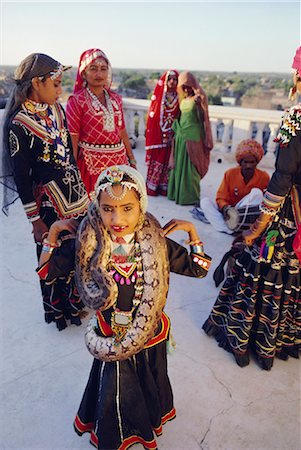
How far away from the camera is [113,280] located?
1.71 m

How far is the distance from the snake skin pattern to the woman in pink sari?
5.87 ft

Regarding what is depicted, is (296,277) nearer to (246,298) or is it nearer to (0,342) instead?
(246,298)

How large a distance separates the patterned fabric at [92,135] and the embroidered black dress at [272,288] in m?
1.47

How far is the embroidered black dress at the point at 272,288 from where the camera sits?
7.30 feet

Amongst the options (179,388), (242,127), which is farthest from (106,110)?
(242,127)

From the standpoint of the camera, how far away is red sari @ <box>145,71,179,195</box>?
5.29 m

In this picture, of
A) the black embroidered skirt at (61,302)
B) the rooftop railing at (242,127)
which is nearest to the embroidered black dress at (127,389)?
the black embroidered skirt at (61,302)

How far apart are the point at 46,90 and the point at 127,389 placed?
6.00 ft

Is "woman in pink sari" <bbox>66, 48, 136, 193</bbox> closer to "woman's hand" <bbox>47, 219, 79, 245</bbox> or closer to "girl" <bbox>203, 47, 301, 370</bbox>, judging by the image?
"girl" <bbox>203, 47, 301, 370</bbox>

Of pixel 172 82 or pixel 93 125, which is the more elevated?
pixel 172 82

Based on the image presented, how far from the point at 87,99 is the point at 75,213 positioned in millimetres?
1092

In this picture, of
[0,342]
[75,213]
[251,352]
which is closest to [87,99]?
[75,213]

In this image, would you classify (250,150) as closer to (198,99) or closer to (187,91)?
(198,99)

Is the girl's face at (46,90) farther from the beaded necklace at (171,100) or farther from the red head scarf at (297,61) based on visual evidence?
the beaded necklace at (171,100)
